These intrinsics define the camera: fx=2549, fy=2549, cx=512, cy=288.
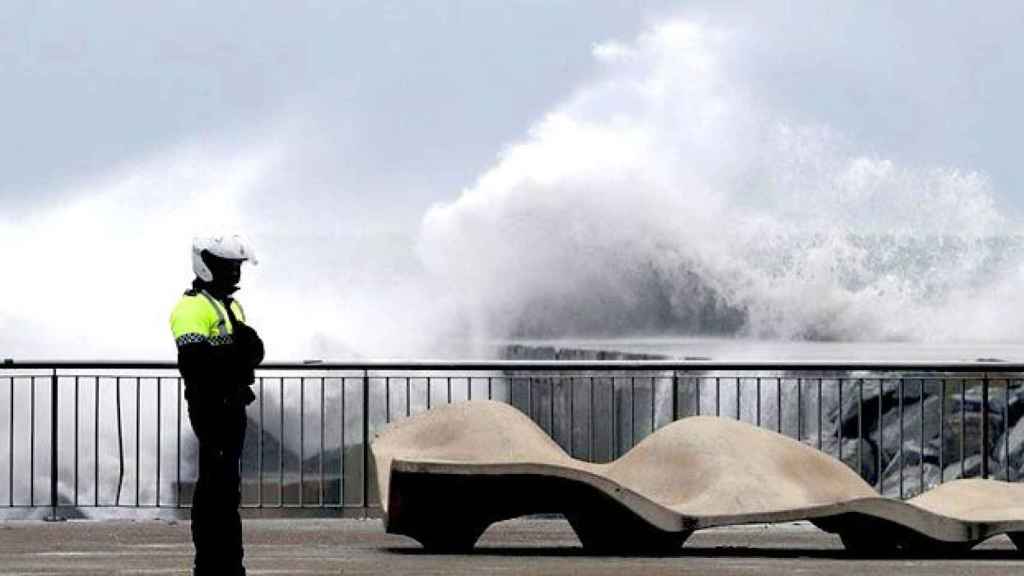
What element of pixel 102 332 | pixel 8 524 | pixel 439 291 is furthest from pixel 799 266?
pixel 8 524

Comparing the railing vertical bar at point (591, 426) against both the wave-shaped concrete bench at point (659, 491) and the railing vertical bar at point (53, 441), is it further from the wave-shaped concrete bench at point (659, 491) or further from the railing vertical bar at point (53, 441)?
the railing vertical bar at point (53, 441)

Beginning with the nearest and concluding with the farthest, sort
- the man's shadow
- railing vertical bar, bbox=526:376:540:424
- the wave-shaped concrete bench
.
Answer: the wave-shaped concrete bench
the man's shadow
railing vertical bar, bbox=526:376:540:424

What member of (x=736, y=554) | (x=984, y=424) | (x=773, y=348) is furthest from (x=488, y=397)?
(x=773, y=348)

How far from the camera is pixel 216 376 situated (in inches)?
446

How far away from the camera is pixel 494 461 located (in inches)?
584

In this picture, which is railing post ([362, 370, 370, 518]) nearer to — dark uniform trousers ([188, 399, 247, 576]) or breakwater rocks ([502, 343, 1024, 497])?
breakwater rocks ([502, 343, 1024, 497])

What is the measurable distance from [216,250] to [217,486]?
41.8 inches

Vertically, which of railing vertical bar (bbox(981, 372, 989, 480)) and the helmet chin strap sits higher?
the helmet chin strap

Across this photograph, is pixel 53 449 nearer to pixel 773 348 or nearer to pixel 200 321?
pixel 200 321

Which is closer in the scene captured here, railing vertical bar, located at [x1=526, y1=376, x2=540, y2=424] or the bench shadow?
the bench shadow

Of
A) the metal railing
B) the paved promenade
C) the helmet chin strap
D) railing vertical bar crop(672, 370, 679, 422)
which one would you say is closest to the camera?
the helmet chin strap

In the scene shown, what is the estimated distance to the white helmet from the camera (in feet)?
37.2

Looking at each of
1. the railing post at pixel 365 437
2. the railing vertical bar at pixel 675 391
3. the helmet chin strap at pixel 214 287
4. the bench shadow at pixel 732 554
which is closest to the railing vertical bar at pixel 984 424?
the railing vertical bar at pixel 675 391

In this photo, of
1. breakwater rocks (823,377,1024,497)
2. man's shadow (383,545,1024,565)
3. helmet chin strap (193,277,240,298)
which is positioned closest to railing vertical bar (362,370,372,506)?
man's shadow (383,545,1024,565)
